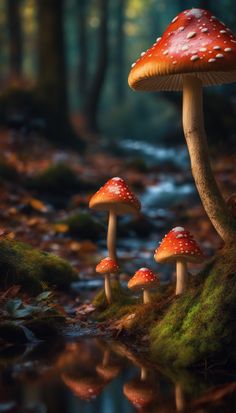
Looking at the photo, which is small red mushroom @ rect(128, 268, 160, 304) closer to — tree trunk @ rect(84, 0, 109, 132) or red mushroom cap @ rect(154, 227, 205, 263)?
red mushroom cap @ rect(154, 227, 205, 263)

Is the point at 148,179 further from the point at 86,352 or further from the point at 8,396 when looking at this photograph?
the point at 8,396

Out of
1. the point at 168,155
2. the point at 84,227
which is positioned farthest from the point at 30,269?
the point at 168,155

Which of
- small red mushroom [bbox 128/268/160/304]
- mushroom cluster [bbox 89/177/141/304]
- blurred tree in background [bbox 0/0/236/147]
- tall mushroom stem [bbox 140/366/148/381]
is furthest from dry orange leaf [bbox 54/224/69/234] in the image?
blurred tree in background [bbox 0/0/236/147]

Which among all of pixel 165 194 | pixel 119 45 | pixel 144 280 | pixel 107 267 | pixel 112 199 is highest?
pixel 119 45

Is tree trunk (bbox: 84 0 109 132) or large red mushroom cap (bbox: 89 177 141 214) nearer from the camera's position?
large red mushroom cap (bbox: 89 177 141 214)

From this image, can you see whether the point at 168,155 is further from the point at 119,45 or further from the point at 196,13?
the point at 119,45

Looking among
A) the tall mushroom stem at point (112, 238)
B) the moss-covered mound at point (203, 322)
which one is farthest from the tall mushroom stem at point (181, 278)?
the tall mushroom stem at point (112, 238)
